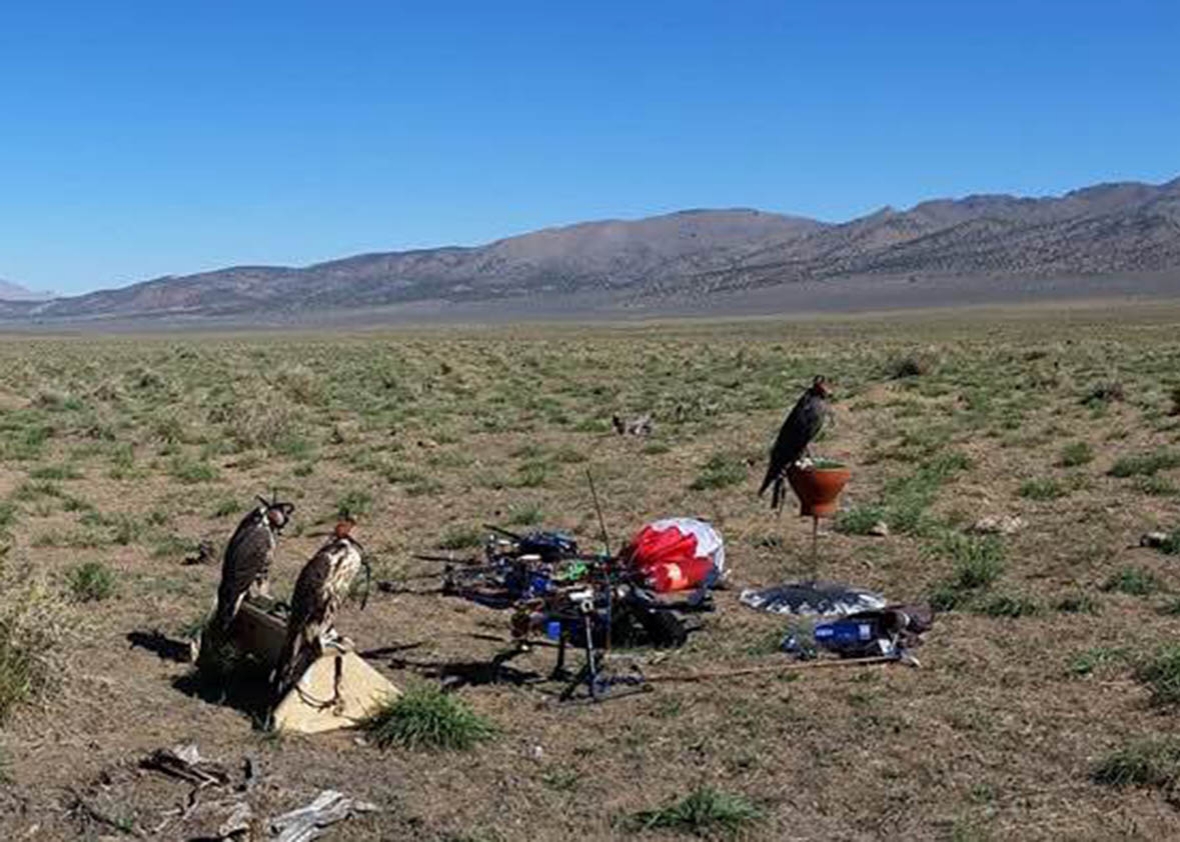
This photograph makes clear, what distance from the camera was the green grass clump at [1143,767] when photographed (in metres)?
6.91

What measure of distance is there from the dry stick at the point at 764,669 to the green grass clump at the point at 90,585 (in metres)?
4.59

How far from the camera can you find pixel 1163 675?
838 centimetres

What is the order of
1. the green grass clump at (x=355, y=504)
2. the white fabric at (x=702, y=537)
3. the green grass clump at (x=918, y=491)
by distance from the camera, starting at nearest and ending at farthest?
the white fabric at (x=702, y=537) → the green grass clump at (x=918, y=491) → the green grass clump at (x=355, y=504)

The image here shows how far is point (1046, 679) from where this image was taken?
342 inches

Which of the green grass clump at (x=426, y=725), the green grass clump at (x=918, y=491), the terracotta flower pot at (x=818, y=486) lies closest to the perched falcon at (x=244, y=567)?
the green grass clump at (x=426, y=725)

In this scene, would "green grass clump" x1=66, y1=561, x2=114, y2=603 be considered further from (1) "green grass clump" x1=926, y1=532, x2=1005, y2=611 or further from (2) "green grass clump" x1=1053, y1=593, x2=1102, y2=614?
(2) "green grass clump" x1=1053, y1=593, x2=1102, y2=614

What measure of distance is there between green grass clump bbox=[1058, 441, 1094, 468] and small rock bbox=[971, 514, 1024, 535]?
3728 millimetres

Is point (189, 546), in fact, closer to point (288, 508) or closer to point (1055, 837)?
point (288, 508)

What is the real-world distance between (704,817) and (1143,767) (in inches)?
88.6

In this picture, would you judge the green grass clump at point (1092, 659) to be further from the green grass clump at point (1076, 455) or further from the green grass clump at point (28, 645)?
the green grass clump at point (1076, 455)

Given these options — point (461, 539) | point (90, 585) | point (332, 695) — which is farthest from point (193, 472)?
point (332, 695)

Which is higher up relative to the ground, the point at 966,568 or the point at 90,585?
the point at 90,585

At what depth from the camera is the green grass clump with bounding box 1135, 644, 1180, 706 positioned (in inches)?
318

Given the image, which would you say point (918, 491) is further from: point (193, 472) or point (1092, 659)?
point (193, 472)
